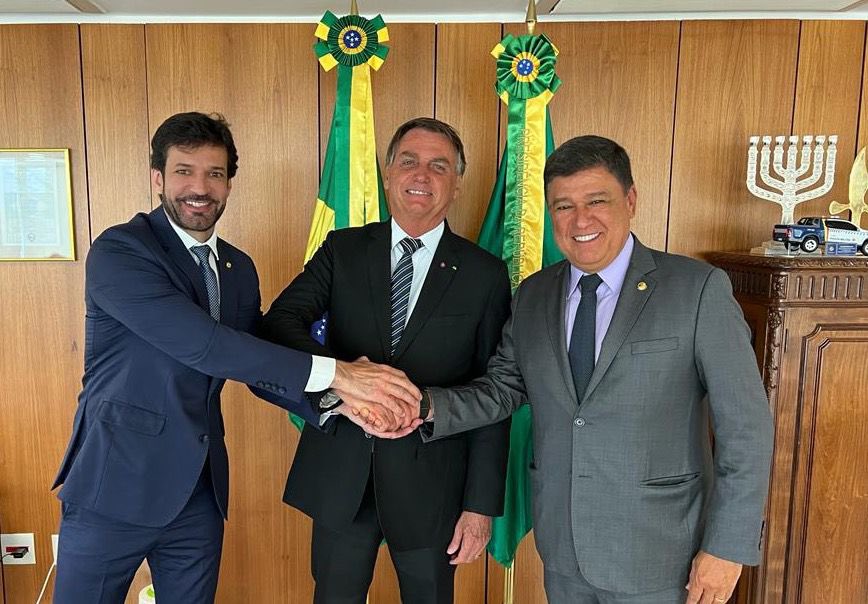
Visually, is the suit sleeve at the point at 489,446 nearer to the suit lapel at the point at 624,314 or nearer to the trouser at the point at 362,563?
the trouser at the point at 362,563

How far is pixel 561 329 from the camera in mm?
1532

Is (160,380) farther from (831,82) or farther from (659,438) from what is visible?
(831,82)

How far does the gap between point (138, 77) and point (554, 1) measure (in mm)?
1708

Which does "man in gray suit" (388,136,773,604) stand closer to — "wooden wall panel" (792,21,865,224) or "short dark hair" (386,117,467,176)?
"short dark hair" (386,117,467,176)

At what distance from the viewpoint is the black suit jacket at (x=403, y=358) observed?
1.67m

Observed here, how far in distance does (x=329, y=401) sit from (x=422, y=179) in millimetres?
687

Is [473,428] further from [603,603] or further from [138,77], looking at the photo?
[138,77]

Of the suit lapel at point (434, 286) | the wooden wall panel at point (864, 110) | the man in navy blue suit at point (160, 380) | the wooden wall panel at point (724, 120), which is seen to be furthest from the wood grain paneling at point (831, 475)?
the man in navy blue suit at point (160, 380)

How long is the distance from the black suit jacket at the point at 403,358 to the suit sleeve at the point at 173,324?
0.12 metres

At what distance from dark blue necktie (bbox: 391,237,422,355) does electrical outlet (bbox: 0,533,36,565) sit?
6.99ft

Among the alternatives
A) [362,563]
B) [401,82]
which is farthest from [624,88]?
[362,563]

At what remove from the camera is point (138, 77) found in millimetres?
2492

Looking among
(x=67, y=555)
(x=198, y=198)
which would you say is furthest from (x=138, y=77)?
(x=67, y=555)

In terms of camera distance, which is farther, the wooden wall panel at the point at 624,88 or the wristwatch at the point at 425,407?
the wooden wall panel at the point at 624,88
